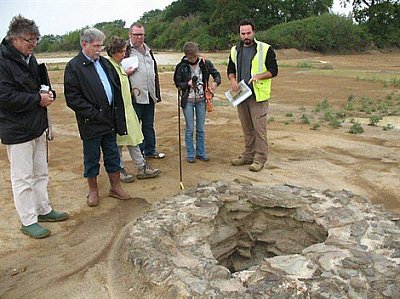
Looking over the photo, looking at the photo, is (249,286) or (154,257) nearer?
(249,286)

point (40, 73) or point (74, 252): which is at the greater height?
point (40, 73)

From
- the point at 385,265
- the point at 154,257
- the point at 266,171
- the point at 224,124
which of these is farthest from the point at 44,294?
the point at 224,124

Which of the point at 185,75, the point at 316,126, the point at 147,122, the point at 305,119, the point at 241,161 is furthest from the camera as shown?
the point at 305,119

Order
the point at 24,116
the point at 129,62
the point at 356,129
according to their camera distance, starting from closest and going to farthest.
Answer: the point at 24,116 < the point at 129,62 < the point at 356,129

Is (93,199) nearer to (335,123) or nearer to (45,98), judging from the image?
(45,98)

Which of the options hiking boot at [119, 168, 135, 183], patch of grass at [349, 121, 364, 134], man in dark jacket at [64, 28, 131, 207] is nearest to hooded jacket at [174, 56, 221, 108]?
hiking boot at [119, 168, 135, 183]

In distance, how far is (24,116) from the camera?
3812mm

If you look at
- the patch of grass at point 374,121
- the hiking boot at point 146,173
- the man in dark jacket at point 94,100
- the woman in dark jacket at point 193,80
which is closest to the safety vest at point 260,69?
the woman in dark jacket at point 193,80

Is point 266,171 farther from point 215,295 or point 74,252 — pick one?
point 215,295

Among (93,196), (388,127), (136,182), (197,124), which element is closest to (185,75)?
(197,124)

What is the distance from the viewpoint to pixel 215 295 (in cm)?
281

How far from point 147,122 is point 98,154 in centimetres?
157

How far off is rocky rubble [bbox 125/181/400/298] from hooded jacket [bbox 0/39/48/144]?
1278 millimetres

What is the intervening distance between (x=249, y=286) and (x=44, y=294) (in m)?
1.54
